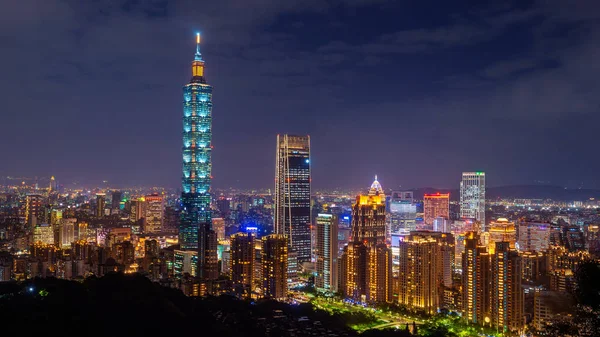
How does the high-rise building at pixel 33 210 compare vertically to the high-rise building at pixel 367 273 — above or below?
above

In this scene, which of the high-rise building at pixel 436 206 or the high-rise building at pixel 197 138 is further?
the high-rise building at pixel 436 206

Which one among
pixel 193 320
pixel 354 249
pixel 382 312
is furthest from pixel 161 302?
pixel 354 249

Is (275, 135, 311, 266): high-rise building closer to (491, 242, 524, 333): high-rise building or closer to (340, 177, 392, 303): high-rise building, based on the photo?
(340, 177, 392, 303): high-rise building

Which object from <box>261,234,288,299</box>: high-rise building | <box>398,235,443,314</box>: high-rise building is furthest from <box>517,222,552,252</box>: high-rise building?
<box>261,234,288,299</box>: high-rise building

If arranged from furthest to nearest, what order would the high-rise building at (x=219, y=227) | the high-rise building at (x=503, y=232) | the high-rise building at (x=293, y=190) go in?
the high-rise building at (x=219, y=227) → the high-rise building at (x=293, y=190) → the high-rise building at (x=503, y=232)

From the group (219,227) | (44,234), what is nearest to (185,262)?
(44,234)

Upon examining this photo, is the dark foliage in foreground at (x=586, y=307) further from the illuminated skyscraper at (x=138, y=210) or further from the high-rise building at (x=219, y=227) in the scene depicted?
the illuminated skyscraper at (x=138, y=210)

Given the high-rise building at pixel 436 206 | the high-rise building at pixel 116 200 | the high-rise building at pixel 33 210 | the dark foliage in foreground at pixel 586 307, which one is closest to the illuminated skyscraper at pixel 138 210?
the high-rise building at pixel 116 200
